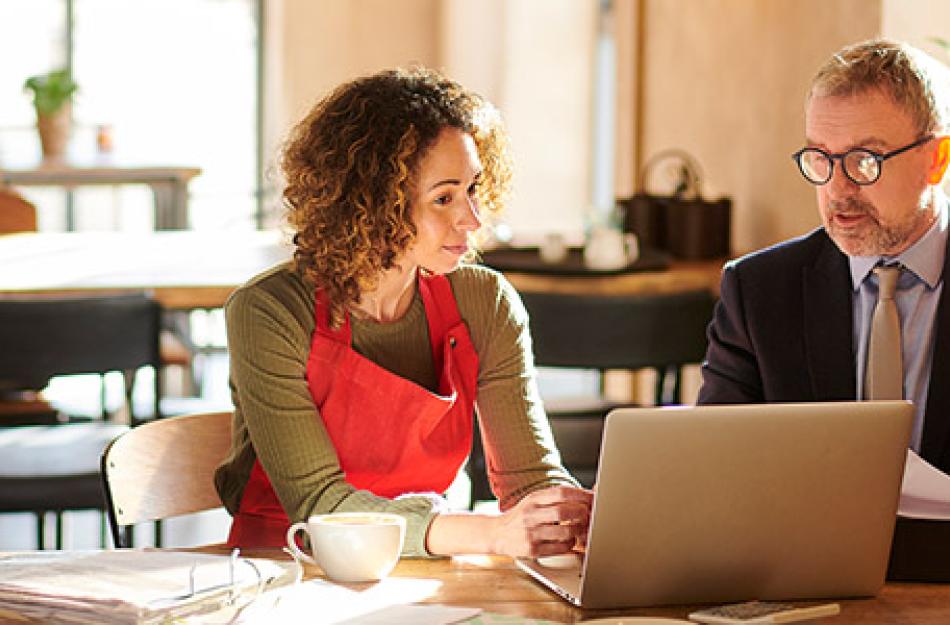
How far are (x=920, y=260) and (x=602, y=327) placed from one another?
151 cm

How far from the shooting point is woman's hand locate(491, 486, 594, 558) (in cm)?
185

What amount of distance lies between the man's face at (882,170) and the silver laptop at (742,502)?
586 millimetres

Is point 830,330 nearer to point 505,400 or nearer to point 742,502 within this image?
point 505,400

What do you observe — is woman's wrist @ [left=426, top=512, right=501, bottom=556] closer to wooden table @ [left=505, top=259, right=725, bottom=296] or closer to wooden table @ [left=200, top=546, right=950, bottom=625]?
wooden table @ [left=200, top=546, right=950, bottom=625]

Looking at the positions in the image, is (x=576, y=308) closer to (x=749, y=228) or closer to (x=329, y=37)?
(x=749, y=228)

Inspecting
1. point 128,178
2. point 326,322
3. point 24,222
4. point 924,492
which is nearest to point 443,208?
point 326,322

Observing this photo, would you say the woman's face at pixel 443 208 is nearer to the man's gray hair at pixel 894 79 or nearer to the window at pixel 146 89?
the man's gray hair at pixel 894 79

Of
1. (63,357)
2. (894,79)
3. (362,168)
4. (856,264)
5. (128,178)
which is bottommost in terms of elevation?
(63,357)

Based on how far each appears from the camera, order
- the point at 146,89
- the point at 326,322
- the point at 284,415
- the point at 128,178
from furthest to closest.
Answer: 1. the point at 146,89
2. the point at 128,178
3. the point at 326,322
4. the point at 284,415

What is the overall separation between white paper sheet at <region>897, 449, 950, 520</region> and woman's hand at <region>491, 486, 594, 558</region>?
0.39 meters

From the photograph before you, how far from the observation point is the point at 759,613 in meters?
1.59

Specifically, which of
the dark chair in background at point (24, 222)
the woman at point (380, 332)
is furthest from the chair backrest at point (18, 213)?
the woman at point (380, 332)

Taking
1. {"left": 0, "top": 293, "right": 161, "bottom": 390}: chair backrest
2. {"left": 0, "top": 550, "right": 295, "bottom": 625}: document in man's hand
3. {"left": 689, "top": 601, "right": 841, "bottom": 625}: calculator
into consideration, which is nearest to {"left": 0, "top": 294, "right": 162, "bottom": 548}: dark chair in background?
{"left": 0, "top": 293, "right": 161, "bottom": 390}: chair backrest

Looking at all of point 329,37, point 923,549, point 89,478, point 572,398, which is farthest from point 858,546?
point 329,37
